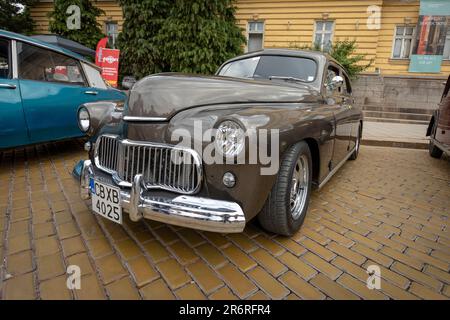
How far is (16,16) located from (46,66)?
18.2 m

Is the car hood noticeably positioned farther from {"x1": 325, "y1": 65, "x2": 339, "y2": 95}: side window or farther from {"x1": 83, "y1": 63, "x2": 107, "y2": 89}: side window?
{"x1": 83, "y1": 63, "x2": 107, "y2": 89}: side window

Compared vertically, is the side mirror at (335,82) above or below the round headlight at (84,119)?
above

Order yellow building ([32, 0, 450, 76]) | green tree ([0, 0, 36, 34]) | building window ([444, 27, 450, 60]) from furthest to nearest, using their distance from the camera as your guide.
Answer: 1. green tree ([0, 0, 36, 34])
2. building window ([444, 27, 450, 60])
3. yellow building ([32, 0, 450, 76])

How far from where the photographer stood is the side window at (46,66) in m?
3.48

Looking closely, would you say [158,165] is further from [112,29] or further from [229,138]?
[112,29]

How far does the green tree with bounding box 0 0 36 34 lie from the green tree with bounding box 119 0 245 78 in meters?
10.7

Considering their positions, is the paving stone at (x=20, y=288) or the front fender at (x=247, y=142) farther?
the front fender at (x=247, y=142)

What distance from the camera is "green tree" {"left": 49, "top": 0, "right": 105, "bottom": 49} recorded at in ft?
42.6

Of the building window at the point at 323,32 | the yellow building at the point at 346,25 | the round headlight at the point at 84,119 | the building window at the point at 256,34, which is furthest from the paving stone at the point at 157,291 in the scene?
the building window at the point at 256,34

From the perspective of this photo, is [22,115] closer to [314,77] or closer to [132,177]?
[132,177]

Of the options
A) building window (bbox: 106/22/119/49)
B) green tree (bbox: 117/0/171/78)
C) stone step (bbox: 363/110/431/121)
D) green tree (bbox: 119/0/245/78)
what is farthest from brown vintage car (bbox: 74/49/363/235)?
building window (bbox: 106/22/119/49)

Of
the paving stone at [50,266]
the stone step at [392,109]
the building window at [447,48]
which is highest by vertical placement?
the building window at [447,48]

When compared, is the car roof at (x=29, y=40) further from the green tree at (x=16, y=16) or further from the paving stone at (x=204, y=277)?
the green tree at (x=16, y=16)

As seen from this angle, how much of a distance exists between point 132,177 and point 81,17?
14.6 metres
